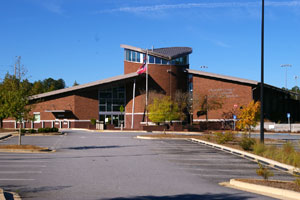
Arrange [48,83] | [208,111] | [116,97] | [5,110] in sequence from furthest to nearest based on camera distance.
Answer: [48,83] < [116,97] < [208,111] < [5,110]

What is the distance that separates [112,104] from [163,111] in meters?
11.6

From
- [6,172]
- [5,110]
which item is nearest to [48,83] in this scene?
[5,110]

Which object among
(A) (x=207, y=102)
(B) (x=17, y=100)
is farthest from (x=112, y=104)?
(B) (x=17, y=100)

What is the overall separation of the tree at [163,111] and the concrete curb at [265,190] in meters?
41.9

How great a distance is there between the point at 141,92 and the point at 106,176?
46036 millimetres

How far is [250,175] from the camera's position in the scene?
1462 cm

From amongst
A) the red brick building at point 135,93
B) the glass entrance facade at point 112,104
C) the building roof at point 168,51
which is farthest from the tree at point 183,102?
the glass entrance facade at point 112,104

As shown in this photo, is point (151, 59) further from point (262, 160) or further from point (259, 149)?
point (262, 160)

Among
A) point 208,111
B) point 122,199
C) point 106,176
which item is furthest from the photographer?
point 208,111

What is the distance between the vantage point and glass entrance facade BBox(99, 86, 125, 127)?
204ft

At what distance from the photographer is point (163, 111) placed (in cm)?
5462

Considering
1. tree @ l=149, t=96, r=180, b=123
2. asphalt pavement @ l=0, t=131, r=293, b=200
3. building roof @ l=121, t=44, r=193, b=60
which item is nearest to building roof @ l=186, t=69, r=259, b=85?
building roof @ l=121, t=44, r=193, b=60

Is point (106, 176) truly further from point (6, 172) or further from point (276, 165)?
point (276, 165)

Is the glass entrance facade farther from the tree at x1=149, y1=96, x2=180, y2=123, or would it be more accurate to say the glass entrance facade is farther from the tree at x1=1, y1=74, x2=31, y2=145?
the tree at x1=1, y1=74, x2=31, y2=145
